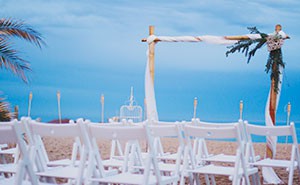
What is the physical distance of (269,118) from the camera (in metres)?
7.68

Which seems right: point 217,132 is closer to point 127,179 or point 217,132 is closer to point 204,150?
point 127,179

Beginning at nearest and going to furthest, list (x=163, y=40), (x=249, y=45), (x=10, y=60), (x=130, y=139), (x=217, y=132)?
(x=130, y=139) < (x=217, y=132) < (x=249, y=45) < (x=163, y=40) < (x=10, y=60)

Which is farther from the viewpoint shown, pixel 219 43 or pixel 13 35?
pixel 13 35

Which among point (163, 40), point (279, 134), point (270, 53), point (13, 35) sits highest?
point (13, 35)

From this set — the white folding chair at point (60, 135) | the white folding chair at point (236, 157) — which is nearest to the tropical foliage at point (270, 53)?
the white folding chair at point (236, 157)

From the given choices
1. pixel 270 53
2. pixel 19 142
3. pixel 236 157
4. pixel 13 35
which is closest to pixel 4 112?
pixel 13 35

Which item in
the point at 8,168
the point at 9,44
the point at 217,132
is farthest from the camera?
the point at 9,44

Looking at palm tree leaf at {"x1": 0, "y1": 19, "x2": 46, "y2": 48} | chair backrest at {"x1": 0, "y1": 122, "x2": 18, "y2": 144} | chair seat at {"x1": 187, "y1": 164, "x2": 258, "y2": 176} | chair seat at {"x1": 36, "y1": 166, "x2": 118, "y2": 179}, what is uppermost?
palm tree leaf at {"x1": 0, "y1": 19, "x2": 46, "y2": 48}

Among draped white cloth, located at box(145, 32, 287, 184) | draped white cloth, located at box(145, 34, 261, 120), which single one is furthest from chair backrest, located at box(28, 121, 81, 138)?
draped white cloth, located at box(145, 34, 261, 120)

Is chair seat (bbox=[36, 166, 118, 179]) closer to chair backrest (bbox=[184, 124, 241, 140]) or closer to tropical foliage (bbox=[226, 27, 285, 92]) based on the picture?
chair backrest (bbox=[184, 124, 241, 140])

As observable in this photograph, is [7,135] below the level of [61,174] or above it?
above

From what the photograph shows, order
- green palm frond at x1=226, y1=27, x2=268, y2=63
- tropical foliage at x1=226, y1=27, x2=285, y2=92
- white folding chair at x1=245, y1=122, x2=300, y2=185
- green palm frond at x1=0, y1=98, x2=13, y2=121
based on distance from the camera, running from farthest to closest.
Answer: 1. green palm frond at x1=0, y1=98, x2=13, y2=121
2. green palm frond at x1=226, y1=27, x2=268, y2=63
3. tropical foliage at x1=226, y1=27, x2=285, y2=92
4. white folding chair at x1=245, y1=122, x2=300, y2=185

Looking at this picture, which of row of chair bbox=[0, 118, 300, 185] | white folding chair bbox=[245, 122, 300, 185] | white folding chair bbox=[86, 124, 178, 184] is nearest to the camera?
row of chair bbox=[0, 118, 300, 185]

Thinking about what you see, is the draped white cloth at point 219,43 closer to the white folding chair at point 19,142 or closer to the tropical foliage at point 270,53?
the tropical foliage at point 270,53
